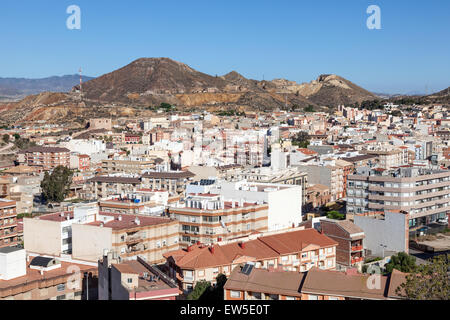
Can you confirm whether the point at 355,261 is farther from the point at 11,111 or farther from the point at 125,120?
the point at 11,111

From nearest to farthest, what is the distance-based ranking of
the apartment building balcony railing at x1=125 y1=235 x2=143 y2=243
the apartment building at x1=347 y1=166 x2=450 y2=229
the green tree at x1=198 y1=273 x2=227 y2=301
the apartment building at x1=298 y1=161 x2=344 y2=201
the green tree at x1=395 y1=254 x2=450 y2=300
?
the green tree at x1=395 y1=254 x2=450 y2=300, the green tree at x1=198 y1=273 x2=227 y2=301, the apartment building balcony railing at x1=125 y1=235 x2=143 y2=243, the apartment building at x1=347 y1=166 x2=450 y2=229, the apartment building at x1=298 y1=161 x2=344 y2=201

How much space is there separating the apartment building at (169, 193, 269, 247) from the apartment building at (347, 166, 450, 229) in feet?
30.5

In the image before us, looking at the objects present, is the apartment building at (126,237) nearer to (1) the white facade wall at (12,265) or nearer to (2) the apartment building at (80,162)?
(1) the white facade wall at (12,265)

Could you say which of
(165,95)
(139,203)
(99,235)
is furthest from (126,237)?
(165,95)

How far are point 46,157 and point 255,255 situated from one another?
40.5m

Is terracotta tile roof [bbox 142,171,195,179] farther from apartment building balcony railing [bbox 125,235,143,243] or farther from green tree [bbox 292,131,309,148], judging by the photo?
green tree [bbox 292,131,309,148]

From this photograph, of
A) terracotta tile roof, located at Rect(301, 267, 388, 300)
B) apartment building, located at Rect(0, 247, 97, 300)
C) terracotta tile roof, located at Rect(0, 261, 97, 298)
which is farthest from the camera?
apartment building, located at Rect(0, 247, 97, 300)

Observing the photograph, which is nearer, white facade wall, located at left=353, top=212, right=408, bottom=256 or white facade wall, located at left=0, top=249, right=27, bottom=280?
white facade wall, located at left=0, top=249, right=27, bottom=280

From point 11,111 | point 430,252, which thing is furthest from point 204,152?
point 11,111

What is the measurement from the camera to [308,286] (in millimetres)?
13422

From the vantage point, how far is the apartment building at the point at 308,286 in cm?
1322

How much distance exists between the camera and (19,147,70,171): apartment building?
2135 inches

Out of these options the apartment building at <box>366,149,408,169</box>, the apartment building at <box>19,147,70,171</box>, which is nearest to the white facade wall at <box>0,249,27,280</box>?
the apartment building at <box>366,149,408,169</box>

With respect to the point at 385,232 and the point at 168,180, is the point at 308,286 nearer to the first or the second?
the point at 385,232
